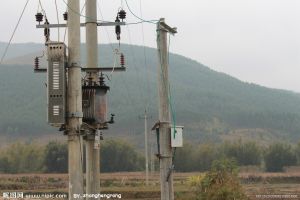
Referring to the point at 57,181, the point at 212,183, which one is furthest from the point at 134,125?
the point at 212,183

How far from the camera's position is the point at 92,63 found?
12.9m

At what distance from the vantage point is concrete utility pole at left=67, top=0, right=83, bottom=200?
9.18 metres

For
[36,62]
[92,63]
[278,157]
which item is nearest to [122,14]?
[92,63]

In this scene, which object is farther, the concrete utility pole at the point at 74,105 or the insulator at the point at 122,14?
the insulator at the point at 122,14

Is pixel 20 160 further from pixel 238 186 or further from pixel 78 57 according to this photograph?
pixel 78 57

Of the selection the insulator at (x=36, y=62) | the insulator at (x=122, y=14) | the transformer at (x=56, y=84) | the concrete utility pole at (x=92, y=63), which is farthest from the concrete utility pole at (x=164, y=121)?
the insulator at (x=122, y=14)

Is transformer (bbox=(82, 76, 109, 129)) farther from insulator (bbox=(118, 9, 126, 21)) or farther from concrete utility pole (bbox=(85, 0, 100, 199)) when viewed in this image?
insulator (bbox=(118, 9, 126, 21))

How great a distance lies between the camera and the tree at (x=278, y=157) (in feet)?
327

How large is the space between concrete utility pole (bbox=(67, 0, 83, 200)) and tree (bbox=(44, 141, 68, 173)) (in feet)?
273

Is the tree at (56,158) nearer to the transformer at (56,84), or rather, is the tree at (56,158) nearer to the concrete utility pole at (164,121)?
the concrete utility pole at (164,121)

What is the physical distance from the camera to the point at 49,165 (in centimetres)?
9306

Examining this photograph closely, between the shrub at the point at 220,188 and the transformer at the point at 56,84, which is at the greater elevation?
the transformer at the point at 56,84

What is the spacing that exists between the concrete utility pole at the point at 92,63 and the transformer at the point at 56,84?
2.78 metres

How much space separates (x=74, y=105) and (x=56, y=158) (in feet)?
279
